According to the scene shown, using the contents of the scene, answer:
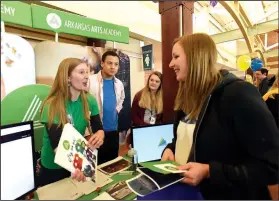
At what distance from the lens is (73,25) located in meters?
1.90

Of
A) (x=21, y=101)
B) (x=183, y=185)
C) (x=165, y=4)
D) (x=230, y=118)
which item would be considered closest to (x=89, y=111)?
(x=21, y=101)

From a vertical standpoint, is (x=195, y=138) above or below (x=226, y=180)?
above

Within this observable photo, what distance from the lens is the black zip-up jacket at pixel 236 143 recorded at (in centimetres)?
79

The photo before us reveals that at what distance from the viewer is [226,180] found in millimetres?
838

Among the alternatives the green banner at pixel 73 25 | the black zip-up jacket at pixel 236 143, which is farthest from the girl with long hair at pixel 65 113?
the black zip-up jacket at pixel 236 143

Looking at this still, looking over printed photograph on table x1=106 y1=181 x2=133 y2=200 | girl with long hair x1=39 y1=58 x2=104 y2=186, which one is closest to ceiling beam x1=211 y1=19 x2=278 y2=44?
girl with long hair x1=39 y1=58 x2=104 y2=186

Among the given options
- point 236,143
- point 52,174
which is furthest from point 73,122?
point 236,143

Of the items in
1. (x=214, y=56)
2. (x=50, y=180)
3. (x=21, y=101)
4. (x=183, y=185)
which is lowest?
(x=50, y=180)

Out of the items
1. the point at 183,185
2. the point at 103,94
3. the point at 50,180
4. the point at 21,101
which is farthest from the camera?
the point at 103,94

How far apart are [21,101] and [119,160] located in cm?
86

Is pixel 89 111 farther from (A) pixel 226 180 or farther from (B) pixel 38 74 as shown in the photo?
(A) pixel 226 180

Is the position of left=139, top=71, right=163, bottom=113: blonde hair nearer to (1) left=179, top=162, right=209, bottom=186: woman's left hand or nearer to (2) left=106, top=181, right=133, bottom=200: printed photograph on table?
(2) left=106, top=181, right=133, bottom=200: printed photograph on table

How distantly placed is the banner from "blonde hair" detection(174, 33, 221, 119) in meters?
1.60

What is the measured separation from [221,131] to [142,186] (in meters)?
0.37
